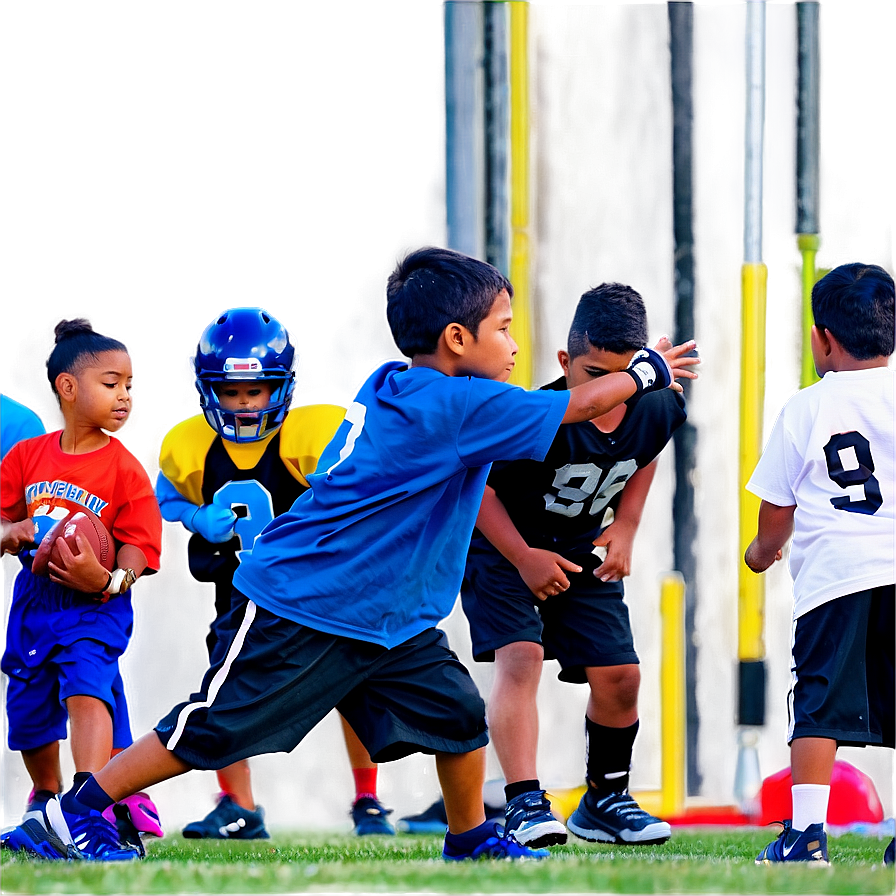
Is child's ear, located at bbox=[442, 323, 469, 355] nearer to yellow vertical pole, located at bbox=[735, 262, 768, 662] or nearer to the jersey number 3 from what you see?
the jersey number 3

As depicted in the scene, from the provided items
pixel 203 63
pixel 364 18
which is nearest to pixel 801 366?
pixel 364 18

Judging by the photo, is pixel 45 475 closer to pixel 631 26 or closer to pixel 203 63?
pixel 203 63

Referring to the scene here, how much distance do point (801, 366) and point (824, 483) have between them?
2.55m

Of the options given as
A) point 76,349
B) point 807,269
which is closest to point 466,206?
point 807,269

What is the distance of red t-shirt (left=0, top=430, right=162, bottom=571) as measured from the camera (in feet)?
13.8

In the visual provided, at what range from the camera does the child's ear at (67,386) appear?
14.1ft

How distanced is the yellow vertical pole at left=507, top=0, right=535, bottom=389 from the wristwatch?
1975 mm

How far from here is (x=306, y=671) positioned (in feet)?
10.4

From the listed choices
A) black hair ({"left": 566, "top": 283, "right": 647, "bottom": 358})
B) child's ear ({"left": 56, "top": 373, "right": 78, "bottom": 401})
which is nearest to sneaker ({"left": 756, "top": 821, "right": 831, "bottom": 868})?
black hair ({"left": 566, "top": 283, "right": 647, "bottom": 358})

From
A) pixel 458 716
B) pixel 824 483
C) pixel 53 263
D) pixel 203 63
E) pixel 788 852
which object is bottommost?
pixel 788 852

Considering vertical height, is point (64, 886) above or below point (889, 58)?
below

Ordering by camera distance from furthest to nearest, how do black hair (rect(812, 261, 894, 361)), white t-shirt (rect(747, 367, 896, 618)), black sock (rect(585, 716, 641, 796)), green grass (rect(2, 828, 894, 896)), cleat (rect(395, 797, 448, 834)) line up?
cleat (rect(395, 797, 448, 834)) → black sock (rect(585, 716, 641, 796)) → black hair (rect(812, 261, 894, 361)) → white t-shirt (rect(747, 367, 896, 618)) → green grass (rect(2, 828, 894, 896))

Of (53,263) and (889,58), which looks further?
(889,58)

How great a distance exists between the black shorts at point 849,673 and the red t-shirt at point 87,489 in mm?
2047
